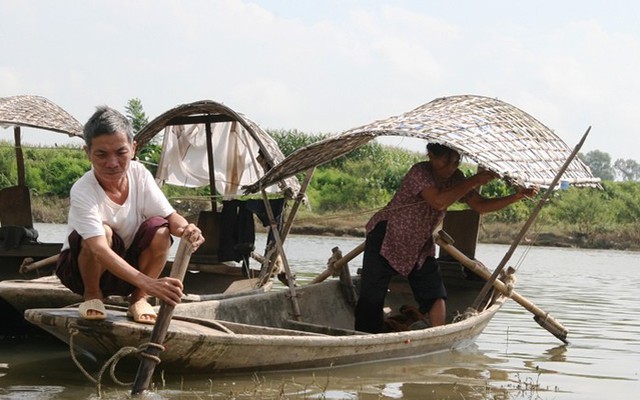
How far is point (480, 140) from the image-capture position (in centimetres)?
627

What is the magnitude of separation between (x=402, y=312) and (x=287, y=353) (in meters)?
1.78

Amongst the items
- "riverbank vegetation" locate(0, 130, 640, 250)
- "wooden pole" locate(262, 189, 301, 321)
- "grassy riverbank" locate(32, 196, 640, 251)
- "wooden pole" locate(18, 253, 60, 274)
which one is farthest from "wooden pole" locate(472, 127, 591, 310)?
"grassy riverbank" locate(32, 196, 640, 251)

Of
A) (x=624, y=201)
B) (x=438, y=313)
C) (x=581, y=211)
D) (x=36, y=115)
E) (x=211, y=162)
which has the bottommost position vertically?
(x=581, y=211)

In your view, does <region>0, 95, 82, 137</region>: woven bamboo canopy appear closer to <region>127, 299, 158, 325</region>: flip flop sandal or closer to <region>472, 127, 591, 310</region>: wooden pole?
<region>127, 299, 158, 325</region>: flip flop sandal

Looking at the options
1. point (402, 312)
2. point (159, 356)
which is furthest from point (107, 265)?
point (402, 312)

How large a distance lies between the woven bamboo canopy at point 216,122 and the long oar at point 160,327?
3168 mm

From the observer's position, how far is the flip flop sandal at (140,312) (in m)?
4.97

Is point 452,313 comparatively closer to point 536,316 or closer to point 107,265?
point 536,316

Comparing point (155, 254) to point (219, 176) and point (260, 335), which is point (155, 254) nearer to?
point (260, 335)

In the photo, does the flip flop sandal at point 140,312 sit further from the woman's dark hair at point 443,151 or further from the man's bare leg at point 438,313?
the man's bare leg at point 438,313

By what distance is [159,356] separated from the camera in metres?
5.01

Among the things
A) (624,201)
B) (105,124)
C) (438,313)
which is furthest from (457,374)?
(624,201)

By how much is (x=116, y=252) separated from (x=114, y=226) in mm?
118

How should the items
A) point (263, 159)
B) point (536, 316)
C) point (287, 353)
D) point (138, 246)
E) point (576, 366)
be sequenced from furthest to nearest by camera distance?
point (263, 159), point (536, 316), point (576, 366), point (287, 353), point (138, 246)
